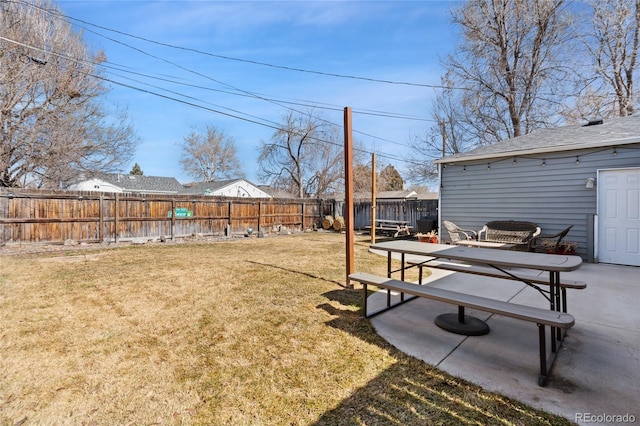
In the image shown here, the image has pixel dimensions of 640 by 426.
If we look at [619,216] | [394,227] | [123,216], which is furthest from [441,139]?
[123,216]

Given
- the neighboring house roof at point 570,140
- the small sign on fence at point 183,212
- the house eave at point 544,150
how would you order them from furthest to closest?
the small sign on fence at point 183,212
the neighboring house roof at point 570,140
the house eave at point 544,150

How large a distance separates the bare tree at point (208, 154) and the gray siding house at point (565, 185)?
26834 millimetres

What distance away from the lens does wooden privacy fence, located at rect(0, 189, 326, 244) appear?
790 centimetres

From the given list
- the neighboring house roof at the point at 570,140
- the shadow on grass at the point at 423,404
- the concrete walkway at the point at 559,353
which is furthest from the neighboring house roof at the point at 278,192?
the shadow on grass at the point at 423,404

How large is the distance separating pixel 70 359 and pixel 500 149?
9185 millimetres

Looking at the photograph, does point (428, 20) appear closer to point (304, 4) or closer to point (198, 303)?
point (304, 4)

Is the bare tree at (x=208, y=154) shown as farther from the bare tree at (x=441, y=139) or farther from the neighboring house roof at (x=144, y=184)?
the bare tree at (x=441, y=139)

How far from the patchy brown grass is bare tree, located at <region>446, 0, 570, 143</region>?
14453mm

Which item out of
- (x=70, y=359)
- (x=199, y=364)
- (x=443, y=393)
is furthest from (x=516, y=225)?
(x=70, y=359)

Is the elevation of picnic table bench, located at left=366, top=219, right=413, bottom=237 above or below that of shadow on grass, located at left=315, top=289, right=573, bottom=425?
above

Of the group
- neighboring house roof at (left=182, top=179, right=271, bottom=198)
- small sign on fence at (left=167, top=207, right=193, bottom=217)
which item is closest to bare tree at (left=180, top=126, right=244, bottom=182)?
neighboring house roof at (left=182, top=179, right=271, bottom=198)

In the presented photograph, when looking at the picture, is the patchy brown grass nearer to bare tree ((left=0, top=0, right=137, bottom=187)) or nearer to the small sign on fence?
the small sign on fence

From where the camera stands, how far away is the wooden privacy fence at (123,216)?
7902 millimetres

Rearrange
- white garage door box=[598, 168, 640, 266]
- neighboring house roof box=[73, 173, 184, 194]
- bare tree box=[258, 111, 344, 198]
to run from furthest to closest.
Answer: bare tree box=[258, 111, 344, 198]
neighboring house roof box=[73, 173, 184, 194]
white garage door box=[598, 168, 640, 266]
